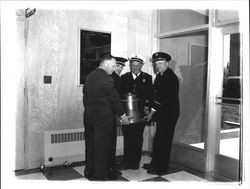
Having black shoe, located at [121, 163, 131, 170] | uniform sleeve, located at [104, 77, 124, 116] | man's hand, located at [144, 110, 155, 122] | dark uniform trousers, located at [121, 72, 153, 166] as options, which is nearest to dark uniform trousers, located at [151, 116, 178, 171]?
man's hand, located at [144, 110, 155, 122]

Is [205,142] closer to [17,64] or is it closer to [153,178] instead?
[153,178]

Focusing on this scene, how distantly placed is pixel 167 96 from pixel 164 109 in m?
0.17

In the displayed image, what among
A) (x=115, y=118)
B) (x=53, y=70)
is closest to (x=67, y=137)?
(x=115, y=118)

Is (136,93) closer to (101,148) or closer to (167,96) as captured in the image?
(167,96)

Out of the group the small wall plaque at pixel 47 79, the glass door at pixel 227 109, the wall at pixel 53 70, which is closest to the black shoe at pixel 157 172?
the glass door at pixel 227 109

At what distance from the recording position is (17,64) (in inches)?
145

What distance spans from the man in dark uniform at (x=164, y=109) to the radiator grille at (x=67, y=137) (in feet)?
3.38

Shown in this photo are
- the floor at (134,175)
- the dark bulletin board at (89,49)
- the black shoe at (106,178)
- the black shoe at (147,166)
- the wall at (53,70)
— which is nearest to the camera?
the black shoe at (106,178)

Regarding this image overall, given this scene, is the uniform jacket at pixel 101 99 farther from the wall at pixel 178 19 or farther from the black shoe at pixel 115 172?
the wall at pixel 178 19

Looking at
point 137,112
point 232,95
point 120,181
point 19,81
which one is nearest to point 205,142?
point 232,95

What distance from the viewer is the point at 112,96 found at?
3232mm

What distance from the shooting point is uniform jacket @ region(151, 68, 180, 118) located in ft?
11.9

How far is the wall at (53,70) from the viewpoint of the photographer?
3.76 m

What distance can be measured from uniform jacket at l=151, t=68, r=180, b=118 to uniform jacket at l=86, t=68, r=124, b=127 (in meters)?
0.61
